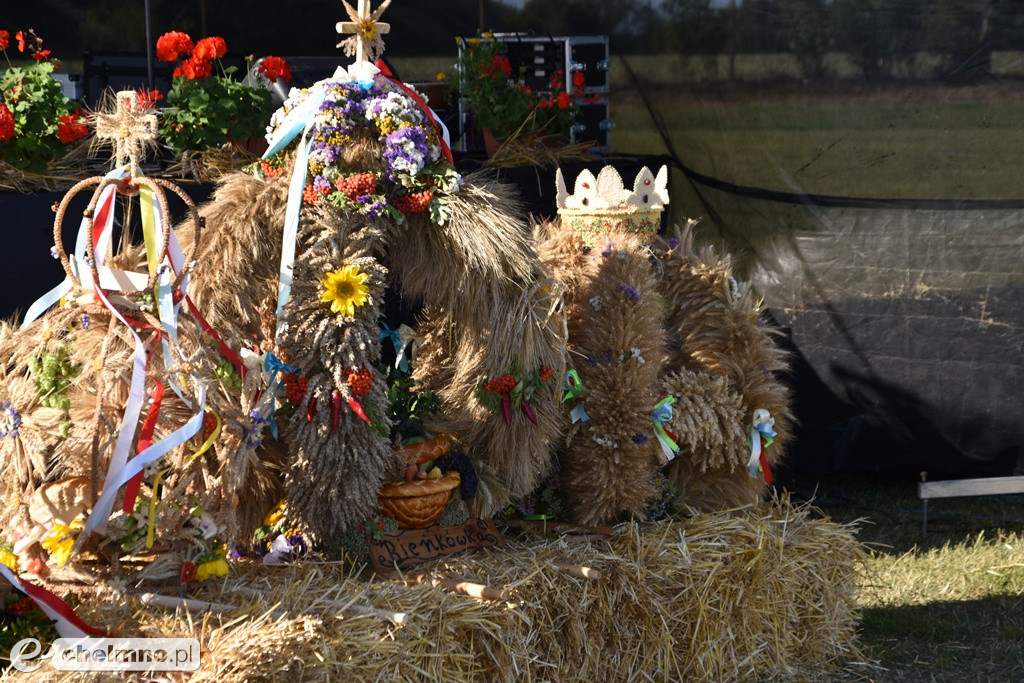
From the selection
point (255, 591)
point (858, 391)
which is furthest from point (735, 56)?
point (255, 591)

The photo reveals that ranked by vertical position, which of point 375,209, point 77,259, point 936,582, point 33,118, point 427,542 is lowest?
point 936,582

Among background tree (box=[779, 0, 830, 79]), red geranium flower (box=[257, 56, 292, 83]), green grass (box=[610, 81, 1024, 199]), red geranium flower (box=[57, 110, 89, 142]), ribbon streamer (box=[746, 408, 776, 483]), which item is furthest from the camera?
background tree (box=[779, 0, 830, 79])

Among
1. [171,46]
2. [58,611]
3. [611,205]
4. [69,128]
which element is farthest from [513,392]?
[171,46]

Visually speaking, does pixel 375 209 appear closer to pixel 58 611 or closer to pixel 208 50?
pixel 58 611

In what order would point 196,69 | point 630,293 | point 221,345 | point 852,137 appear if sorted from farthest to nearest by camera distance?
point 852,137 < point 196,69 < point 630,293 < point 221,345

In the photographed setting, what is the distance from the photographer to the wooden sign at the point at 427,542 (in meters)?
3.13

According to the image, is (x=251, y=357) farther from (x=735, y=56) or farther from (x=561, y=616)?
(x=735, y=56)

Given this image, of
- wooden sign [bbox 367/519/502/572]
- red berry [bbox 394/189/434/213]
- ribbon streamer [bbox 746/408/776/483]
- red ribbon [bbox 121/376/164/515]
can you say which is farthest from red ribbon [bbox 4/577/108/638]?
ribbon streamer [bbox 746/408/776/483]

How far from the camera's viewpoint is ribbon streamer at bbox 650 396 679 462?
11.9 ft

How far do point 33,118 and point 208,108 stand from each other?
2.32 ft

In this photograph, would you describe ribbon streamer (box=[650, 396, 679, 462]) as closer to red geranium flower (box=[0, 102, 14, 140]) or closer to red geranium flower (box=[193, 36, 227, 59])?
red geranium flower (box=[193, 36, 227, 59])

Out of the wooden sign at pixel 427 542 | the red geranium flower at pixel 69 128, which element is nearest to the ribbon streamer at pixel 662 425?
the wooden sign at pixel 427 542

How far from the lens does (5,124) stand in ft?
14.4

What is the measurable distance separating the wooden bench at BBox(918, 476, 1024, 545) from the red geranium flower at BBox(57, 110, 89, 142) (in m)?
4.06
